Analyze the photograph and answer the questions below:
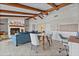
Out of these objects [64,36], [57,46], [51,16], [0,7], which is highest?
[0,7]

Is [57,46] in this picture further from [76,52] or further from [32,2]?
[32,2]

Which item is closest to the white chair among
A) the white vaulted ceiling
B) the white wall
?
the white wall

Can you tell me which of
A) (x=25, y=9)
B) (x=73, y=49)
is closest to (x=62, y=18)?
(x=73, y=49)

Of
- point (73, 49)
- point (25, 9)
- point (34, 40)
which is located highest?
point (25, 9)

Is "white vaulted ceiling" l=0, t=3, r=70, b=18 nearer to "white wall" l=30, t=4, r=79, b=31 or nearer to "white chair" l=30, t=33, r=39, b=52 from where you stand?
"white wall" l=30, t=4, r=79, b=31

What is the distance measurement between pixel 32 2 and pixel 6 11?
23.4 inches

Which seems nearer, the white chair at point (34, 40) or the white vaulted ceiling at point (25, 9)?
the white vaulted ceiling at point (25, 9)

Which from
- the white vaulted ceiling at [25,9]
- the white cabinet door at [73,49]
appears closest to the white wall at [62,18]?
the white vaulted ceiling at [25,9]

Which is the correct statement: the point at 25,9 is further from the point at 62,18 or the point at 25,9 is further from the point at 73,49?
the point at 73,49

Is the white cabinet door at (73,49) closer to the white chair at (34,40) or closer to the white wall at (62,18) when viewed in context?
the white wall at (62,18)

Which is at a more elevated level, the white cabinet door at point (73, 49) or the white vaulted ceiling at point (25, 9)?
the white vaulted ceiling at point (25, 9)

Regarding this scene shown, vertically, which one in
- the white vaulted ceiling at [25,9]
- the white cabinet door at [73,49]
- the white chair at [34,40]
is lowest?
the white cabinet door at [73,49]

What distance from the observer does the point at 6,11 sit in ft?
8.45

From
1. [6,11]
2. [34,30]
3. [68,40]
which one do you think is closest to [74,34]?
[68,40]
